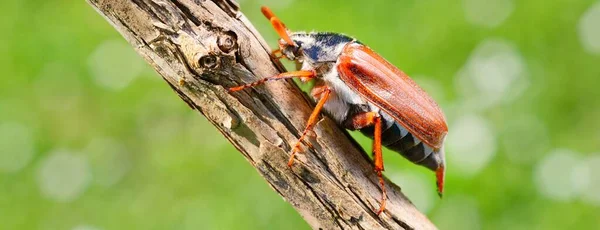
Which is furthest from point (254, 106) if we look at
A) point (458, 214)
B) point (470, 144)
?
point (470, 144)

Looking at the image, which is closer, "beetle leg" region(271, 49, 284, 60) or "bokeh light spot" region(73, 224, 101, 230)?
"beetle leg" region(271, 49, 284, 60)

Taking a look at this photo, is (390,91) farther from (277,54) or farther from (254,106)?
(254,106)

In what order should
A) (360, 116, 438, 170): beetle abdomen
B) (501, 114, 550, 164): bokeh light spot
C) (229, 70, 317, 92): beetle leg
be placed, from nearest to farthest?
(229, 70, 317, 92): beetle leg, (360, 116, 438, 170): beetle abdomen, (501, 114, 550, 164): bokeh light spot

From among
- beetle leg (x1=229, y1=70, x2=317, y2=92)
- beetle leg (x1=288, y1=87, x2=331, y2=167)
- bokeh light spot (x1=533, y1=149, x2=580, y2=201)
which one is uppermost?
beetle leg (x1=229, y1=70, x2=317, y2=92)

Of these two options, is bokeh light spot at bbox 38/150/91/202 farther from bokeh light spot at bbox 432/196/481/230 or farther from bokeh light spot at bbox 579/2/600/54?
bokeh light spot at bbox 579/2/600/54

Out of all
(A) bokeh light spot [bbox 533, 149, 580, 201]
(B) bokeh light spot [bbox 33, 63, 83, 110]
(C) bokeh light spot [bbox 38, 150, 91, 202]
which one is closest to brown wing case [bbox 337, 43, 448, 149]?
(A) bokeh light spot [bbox 533, 149, 580, 201]

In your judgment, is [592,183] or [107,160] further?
[107,160]

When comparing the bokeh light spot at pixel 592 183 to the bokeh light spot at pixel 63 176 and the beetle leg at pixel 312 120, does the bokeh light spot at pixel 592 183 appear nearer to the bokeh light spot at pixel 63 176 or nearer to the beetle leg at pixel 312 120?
the beetle leg at pixel 312 120

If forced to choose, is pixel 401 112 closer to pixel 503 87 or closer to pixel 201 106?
pixel 201 106
